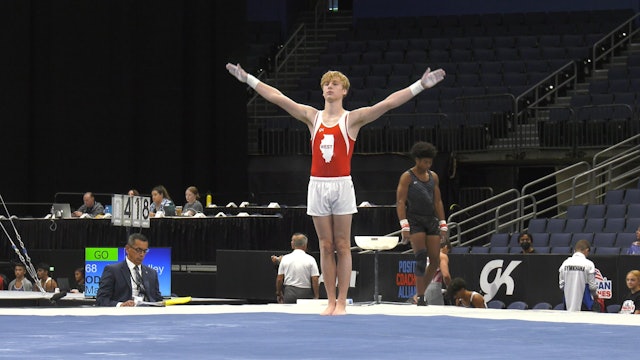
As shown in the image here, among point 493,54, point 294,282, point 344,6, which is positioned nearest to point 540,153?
point 493,54

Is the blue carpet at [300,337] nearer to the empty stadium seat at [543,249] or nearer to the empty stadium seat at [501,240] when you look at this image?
the empty stadium seat at [543,249]

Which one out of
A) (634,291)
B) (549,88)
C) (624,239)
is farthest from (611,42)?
(634,291)

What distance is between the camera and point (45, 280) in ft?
59.9

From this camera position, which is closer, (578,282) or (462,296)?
(462,296)

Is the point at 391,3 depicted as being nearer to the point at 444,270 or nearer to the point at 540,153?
the point at 540,153

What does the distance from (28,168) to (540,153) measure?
9013 millimetres

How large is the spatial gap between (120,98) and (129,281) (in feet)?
45.6

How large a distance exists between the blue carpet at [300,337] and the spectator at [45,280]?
10579 mm

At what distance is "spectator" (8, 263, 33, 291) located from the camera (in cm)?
1828

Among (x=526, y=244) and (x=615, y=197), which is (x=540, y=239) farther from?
(x=526, y=244)

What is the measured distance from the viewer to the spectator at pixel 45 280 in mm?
18031

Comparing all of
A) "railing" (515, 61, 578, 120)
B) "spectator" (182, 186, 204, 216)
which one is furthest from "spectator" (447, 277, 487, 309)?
"railing" (515, 61, 578, 120)

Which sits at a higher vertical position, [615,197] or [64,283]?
[615,197]

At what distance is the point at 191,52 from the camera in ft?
83.8
